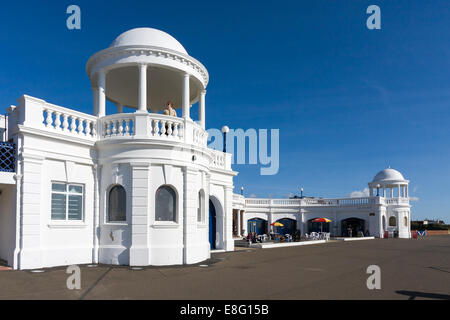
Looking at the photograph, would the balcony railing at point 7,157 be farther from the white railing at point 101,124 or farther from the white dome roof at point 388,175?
the white dome roof at point 388,175

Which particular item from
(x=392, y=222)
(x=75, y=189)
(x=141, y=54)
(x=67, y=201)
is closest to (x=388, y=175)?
(x=392, y=222)

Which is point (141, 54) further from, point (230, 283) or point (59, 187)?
point (230, 283)

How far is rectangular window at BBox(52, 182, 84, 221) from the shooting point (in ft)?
44.5

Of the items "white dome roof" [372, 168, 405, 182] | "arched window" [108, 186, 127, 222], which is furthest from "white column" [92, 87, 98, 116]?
"white dome roof" [372, 168, 405, 182]

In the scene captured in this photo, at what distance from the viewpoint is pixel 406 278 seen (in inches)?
472

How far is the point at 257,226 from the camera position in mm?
43438

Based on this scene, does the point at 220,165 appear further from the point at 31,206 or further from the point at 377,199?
the point at 377,199

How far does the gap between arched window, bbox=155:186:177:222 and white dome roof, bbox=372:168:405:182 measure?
40.8m

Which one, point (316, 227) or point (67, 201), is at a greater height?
point (67, 201)

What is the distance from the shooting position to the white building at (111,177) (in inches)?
505

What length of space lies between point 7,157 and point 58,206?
2.36 meters

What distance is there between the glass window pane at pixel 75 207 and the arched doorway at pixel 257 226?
1169 inches
